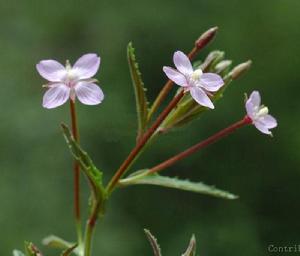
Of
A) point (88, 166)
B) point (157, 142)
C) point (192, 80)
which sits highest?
point (192, 80)

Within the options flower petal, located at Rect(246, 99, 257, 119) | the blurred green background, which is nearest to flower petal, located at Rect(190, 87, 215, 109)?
flower petal, located at Rect(246, 99, 257, 119)

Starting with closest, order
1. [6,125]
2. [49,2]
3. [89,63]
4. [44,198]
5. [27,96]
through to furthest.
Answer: [89,63], [44,198], [6,125], [27,96], [49,2]

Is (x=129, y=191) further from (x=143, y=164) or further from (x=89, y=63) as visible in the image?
(x=89, y=63)

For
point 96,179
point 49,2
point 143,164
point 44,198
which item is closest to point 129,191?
point 143,164

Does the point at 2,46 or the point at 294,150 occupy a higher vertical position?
the point at 2,46

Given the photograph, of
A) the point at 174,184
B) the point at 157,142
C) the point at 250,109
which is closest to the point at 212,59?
the point at 250,109

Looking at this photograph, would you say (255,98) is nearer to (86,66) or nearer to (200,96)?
(200,96)
